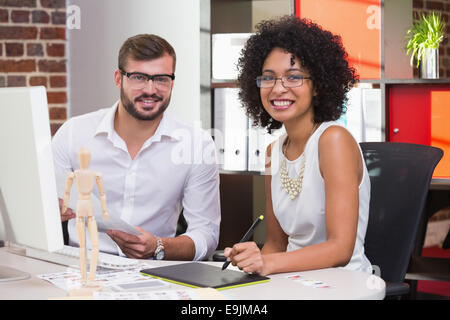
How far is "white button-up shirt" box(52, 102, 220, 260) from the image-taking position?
2193 millimetres

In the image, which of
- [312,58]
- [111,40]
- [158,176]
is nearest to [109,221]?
[158,176]

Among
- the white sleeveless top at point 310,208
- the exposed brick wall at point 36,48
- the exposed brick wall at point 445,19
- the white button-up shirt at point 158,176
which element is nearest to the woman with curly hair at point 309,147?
the white sleeveless top at point 310,208

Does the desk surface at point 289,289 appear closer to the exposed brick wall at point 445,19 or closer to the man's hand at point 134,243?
the man's hand at point 134,243

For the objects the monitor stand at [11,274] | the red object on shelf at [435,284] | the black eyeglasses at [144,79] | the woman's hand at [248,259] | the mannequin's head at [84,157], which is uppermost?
the black eyeglasses at [144,79]

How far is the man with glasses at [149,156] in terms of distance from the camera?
86.5 inches

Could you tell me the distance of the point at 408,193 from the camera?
187cm

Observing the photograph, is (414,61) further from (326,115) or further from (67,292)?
(67,292)

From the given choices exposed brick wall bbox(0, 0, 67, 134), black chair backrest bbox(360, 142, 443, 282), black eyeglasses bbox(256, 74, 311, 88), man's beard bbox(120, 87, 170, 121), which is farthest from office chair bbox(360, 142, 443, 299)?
exposed brick wall bbox(0, 0, 67, 134)

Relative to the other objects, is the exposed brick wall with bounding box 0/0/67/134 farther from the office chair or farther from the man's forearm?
the office chair

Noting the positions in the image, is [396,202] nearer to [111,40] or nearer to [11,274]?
[11,274]

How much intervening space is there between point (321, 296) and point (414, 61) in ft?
6.85

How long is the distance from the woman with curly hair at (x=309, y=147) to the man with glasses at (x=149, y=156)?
325mm

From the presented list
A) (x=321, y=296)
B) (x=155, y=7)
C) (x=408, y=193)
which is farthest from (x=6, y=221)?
(x=155, y=7)

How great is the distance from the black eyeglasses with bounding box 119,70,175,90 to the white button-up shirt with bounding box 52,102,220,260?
127mm
